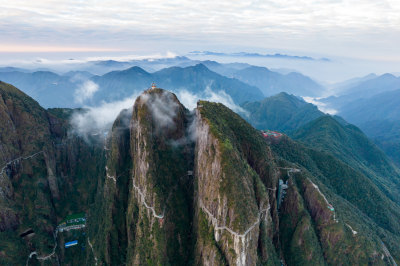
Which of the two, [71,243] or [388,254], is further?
[71,243]

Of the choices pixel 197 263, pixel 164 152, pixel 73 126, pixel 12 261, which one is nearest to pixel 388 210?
pixel 197 263

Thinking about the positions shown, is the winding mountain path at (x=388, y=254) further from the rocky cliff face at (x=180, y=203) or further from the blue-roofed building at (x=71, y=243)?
the blue-roofed building at (x=71, y=243)

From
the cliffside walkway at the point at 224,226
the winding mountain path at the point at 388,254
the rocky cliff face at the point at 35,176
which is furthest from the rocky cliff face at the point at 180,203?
the winding mountain path at the point at 388,254

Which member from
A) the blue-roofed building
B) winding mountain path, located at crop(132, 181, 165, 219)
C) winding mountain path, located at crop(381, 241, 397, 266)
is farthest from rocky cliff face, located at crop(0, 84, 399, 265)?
the blue-roofed building

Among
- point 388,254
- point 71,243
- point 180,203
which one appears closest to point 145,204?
point 180,203

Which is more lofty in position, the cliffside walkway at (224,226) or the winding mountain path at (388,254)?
the cliffside walkway at (224,226)

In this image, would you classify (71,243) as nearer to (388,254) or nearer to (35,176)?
(35,176)

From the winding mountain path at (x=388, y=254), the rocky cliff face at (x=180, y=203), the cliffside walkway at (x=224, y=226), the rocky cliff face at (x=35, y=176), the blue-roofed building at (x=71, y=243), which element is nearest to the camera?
the cliffside walkway at (x=224, y=226)

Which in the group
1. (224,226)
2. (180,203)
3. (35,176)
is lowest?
(180,203)

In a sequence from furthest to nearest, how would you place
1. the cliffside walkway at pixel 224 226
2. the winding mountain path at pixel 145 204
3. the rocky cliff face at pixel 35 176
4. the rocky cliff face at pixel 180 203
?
the rocky cliff face at pixel 35 176 → the winding mountain path at pixel 145 204 → the rocky cliff face at pixel 180 203 → the cliffside walkway at pixel 224 226

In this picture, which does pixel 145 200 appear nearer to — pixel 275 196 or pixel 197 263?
pixel 197 263

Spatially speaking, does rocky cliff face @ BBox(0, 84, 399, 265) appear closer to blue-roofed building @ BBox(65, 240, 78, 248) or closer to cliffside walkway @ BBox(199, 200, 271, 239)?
cliffside walkway @ BBox(199, 200, 271, 239)
